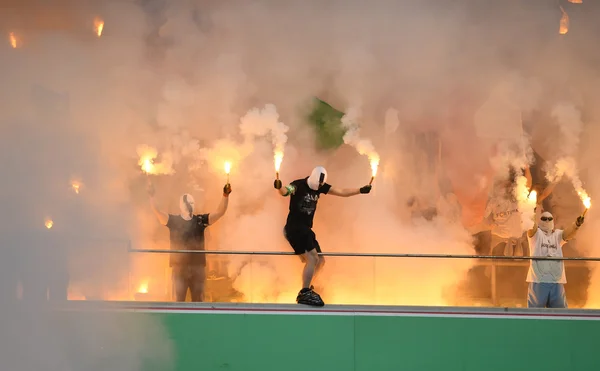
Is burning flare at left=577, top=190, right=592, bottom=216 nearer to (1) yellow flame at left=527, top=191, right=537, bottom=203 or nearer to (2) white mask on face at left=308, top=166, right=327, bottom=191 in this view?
(1) yellow flame at left=527, top=191, right=537, bottom=203

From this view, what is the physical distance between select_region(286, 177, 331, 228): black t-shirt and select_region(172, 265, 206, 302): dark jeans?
40.4 inches

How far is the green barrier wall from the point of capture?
20.7 feet

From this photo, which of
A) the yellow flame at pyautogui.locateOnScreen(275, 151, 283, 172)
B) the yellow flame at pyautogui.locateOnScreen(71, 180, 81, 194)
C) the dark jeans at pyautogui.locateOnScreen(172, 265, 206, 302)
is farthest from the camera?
the yellow flame at pyautogui.locateOnScreen(275, 151, 283, 172)

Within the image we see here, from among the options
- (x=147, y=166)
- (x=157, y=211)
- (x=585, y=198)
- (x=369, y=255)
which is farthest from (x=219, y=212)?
(x=585, y=198)

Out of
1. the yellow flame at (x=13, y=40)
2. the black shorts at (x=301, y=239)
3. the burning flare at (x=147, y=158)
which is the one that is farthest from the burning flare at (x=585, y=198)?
the yellow flame at (x=13, y=40)

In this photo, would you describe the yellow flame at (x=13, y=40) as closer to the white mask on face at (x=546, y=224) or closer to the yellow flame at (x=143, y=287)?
the yellow flame at (x=143, y=287)

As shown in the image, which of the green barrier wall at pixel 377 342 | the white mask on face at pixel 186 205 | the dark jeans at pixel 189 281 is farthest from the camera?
the white mask on face at pixel 186 205

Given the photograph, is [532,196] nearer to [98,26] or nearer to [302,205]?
[302,205]

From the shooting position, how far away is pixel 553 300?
22.3 feet

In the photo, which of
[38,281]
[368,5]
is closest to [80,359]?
[38,281]

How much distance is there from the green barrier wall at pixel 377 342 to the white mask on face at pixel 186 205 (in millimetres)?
1673

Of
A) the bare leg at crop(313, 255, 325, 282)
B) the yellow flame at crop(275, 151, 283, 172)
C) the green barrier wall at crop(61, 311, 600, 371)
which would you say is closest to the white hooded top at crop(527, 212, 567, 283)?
the green barrier wall at crop(61, 311, 600, 371)

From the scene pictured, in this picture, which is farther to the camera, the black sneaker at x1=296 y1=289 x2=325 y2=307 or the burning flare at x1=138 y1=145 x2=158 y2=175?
the burning flare at x1=138 y1=145 x2=158 y2=175

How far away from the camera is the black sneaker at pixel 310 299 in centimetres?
659
